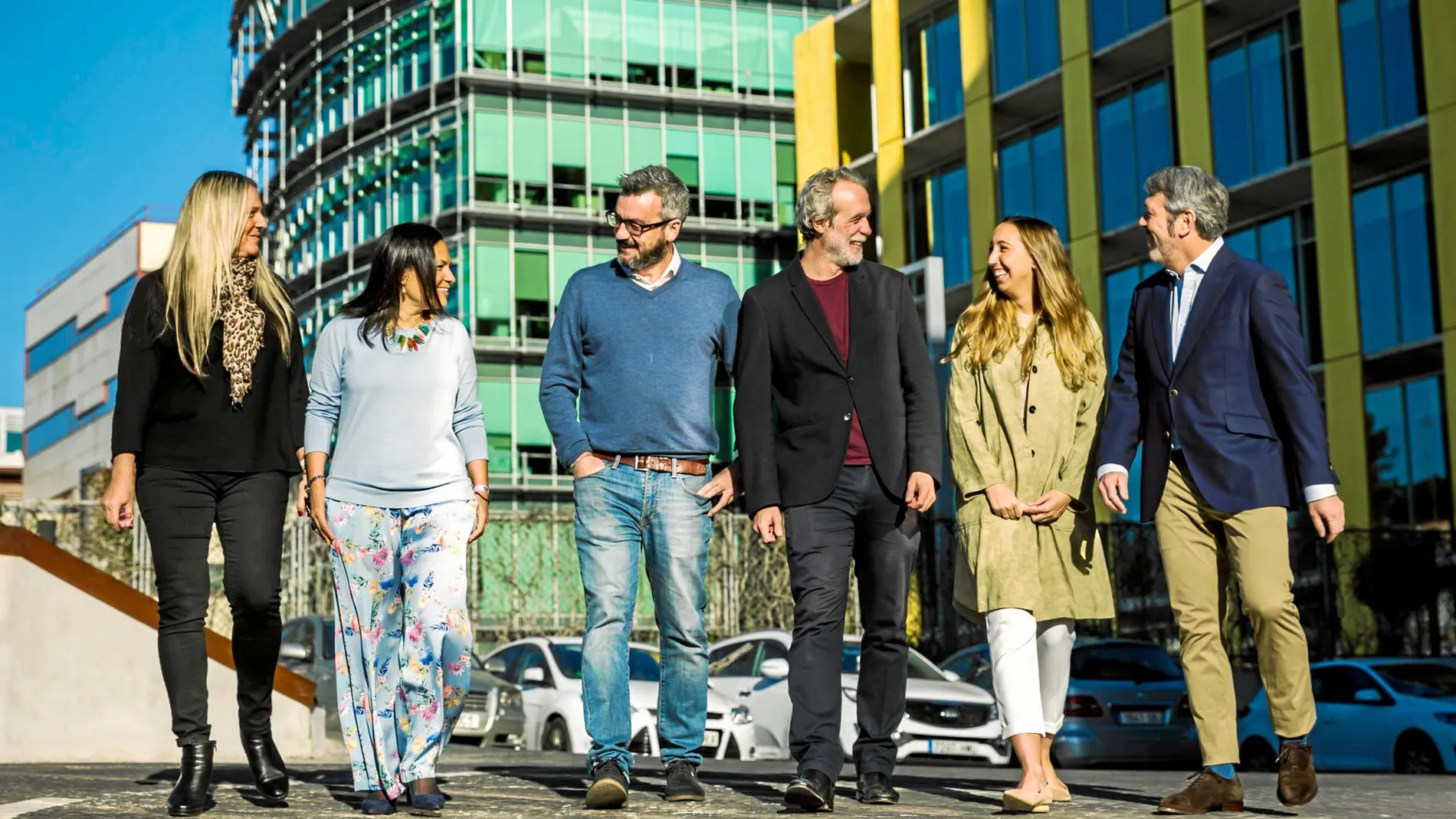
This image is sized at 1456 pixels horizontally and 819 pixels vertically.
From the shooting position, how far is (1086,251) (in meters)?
33.8

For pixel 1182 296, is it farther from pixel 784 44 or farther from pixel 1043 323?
pixel 784 44

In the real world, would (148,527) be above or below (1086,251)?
below

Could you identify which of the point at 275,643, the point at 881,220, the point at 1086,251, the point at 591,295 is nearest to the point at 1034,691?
the point at 591,295

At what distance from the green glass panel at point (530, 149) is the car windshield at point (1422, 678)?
3057cm

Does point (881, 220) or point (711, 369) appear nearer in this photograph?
point (711, 369)

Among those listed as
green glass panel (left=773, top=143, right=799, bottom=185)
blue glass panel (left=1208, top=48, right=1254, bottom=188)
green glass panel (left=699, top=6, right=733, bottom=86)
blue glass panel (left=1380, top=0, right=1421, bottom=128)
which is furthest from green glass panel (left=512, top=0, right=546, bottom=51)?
blue glass panel (left=1380, top=0, right=1421, bottom=128)

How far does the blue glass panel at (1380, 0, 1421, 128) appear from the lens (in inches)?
1074

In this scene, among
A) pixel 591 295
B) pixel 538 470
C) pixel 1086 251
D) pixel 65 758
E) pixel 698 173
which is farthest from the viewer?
pixel 698 173

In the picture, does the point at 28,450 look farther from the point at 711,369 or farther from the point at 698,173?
the point at 711,369

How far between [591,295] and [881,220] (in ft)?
113

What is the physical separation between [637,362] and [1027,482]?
1490mm

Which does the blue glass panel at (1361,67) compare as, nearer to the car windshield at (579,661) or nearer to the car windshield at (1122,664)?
the car windshield at (1122,664)

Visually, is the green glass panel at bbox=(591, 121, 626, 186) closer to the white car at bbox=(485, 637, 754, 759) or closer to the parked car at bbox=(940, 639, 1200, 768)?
the white car at bbox=(485, 637, 754, 759)

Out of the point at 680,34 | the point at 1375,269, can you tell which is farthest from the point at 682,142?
the point at 1375,269
